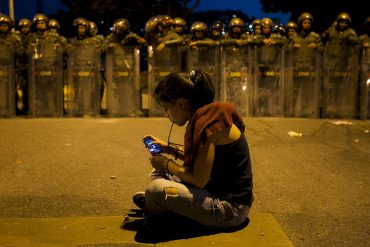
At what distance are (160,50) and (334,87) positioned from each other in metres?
3.81

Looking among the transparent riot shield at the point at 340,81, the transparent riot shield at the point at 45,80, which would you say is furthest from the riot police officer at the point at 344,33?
the transparent riot shield at the point at 45,80

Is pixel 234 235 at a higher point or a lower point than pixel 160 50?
lower

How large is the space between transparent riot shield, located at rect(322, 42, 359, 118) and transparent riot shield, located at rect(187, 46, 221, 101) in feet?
7.54

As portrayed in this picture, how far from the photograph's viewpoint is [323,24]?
31.8 meters

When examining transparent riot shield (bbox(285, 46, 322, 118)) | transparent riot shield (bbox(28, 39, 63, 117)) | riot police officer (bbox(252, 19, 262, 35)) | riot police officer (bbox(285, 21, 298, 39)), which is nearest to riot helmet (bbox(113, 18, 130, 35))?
transparent riot shield (bbox(28, 39, 63, 117))

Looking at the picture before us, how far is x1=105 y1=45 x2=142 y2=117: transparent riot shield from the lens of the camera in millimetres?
12266

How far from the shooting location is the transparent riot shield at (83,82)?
40.5 ft

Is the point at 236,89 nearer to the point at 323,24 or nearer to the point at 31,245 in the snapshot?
the point at 31,245

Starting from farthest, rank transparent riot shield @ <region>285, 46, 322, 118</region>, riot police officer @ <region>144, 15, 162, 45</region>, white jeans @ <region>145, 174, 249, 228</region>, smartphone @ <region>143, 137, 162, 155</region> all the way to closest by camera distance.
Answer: riot police officer @ <region>144, 15, 162, 45</region> → transparent riot shield @ <region>285, 46, 322, 118</region> → smartphone @ <region>143, 137, 162, 155</region> → white jeans @ <region>145, 174, 249, 228</region>

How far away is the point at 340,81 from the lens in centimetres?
1230

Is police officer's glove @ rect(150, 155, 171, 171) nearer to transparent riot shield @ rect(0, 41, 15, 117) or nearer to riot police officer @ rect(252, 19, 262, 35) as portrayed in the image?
transparent riot shield @ rect(0, 41, 15, 117)

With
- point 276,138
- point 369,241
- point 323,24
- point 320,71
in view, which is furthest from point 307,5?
point 369,241

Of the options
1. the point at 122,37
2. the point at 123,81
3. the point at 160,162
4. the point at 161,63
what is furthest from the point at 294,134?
the point at 160,162

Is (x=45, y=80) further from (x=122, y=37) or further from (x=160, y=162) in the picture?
(x=160, y=162)
